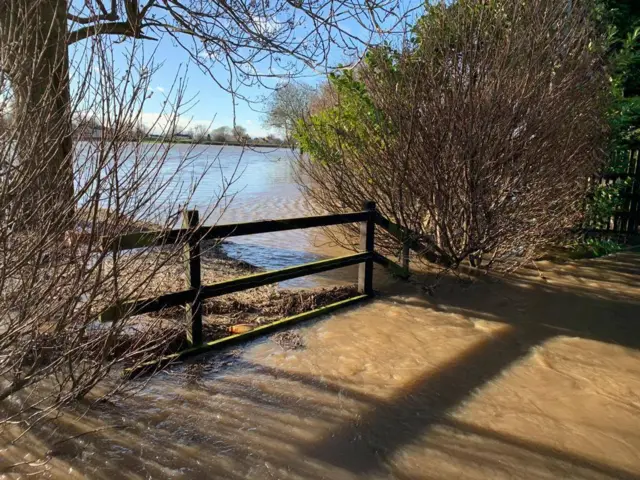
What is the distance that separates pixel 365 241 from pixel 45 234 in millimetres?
4162

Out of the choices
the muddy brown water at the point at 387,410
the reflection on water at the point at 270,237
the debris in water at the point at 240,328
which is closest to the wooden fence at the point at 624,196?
the muddy brown water at the point at 387,410

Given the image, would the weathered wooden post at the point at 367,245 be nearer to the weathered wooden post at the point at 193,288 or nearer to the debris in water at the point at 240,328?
the debris in water at the point at 240,328

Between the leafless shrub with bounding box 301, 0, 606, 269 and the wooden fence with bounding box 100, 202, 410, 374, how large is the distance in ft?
2.51

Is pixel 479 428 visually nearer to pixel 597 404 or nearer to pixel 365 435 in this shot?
pixel 365 435

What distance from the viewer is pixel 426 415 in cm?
329

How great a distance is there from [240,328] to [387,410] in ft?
6.08

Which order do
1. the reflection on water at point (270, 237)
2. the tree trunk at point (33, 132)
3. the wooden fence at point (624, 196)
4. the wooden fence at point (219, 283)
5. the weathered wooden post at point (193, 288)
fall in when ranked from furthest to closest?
the wooden fence at point (624, 196) < the reflection on water at point (270, 237) < the weathered wooden post at point (193, 288) < the wooden fence at point (219, 283) < the tree trunk at point (33, 132)

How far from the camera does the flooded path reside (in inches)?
108

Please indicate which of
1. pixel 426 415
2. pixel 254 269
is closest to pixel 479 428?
pixel 426 415

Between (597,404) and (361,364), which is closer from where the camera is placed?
(597,404)

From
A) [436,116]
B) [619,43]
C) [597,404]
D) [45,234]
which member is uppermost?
[619,43]

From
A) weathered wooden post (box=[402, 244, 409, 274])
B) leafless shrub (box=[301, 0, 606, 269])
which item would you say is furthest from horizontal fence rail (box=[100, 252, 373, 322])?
leafless shrub (box=[301, 0, 606, 269])

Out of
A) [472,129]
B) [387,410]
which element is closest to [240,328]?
[387,410]

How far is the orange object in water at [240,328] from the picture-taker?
4637 mm
